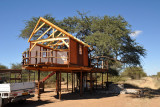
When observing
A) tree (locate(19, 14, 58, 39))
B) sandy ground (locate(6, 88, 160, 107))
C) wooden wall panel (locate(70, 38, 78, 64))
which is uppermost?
tree (locate(19, 14, 58, 39))

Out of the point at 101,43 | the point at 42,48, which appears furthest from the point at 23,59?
the point at 101,43

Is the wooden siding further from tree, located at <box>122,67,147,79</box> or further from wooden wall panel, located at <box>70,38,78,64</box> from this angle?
tree, located at <box>122,67,147,79</box>

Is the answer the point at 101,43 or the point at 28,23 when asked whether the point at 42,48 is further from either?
the point at 28,23

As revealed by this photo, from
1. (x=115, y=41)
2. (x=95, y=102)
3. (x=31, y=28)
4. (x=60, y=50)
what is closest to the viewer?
(x=95, y=102)

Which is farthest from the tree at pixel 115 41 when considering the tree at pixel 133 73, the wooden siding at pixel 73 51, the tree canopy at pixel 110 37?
the tree at pixel 133 73

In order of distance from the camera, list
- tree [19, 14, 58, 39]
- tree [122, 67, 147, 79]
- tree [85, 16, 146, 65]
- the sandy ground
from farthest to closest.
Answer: tree [122, 67, 147, 79], tree [19, 14, 58, 39], tree [85, 16, 146, 65], the sandy ground

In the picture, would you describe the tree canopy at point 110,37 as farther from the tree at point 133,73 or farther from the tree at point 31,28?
the tree at point 133,73

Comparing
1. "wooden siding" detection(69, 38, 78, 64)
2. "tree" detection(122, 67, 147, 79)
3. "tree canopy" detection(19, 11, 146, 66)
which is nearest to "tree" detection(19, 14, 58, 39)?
"tree canopy" detection(19, 11, 146, 66)

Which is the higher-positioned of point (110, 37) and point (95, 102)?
point (110, 37)

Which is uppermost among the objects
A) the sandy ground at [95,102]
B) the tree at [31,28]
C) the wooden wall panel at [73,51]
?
the tree at [31,28]

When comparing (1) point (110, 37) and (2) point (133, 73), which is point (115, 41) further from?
(2) point (133, 73)

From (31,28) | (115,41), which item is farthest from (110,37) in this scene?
(31,28)

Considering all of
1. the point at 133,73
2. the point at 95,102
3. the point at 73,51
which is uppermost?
the point at 73,51

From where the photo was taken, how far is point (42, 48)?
19.1 metres
